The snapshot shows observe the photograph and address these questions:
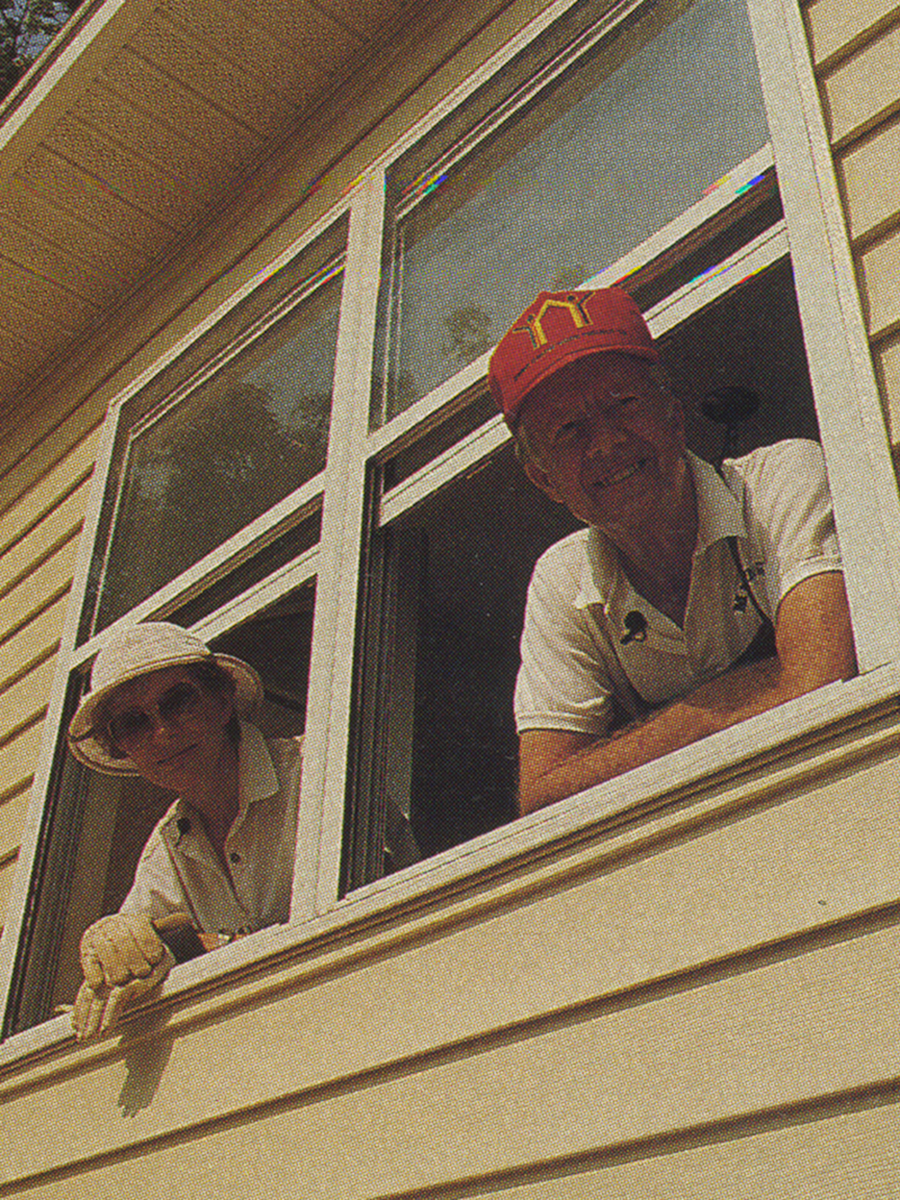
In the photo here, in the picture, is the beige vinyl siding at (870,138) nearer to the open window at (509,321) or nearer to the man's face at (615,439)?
the open window at (509,321)

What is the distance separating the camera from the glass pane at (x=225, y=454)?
308cm

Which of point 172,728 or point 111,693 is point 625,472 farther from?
point 111,693

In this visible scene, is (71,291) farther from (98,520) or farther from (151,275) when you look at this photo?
(98,520)

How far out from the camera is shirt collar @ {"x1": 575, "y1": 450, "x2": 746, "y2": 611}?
2.05 meters

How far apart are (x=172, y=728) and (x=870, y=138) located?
6.13 feet

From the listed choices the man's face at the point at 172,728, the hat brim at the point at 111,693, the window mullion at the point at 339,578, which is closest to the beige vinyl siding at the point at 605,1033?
the window mullion at the point at 339,578

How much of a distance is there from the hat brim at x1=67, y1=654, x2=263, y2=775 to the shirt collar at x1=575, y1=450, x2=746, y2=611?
1.07m

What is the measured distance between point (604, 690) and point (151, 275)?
8.81 ft

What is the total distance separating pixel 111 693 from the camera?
2.97m

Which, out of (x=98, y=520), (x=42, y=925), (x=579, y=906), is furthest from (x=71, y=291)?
(x=579, y=906)

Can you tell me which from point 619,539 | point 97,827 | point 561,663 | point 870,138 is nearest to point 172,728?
point 97,827

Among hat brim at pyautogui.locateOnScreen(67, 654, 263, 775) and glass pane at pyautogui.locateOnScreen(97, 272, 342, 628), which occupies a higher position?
glass pane at pyautogui.locateOnScreen(97, 272, 342, 628)

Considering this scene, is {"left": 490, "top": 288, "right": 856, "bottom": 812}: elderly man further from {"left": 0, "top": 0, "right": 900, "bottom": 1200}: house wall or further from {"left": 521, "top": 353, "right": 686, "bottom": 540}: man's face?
{"left": 0, "top": 0, "right": 900, "bottom": 1200}: house wall

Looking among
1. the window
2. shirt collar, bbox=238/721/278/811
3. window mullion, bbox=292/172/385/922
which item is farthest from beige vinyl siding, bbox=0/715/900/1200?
shirt collar, bbox=238/721/278/811
